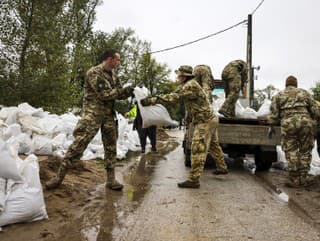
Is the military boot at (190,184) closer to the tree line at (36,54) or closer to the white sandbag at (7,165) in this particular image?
the white sandbag at (7,165)

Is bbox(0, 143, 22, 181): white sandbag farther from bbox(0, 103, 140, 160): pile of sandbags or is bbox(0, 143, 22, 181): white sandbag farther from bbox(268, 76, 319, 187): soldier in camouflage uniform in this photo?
bbox(268, 76, 319, 187): soldier in camouflage uniform

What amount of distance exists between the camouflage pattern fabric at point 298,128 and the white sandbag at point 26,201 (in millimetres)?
3752

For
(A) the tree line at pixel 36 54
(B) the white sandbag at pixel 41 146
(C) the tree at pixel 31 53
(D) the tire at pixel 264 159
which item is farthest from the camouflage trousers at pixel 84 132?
(C) the tree at pixel 31 53

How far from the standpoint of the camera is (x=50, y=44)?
9.43 m

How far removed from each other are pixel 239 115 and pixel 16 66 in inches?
228

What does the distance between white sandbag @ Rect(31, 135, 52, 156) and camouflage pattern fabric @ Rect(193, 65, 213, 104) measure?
318 centimetres

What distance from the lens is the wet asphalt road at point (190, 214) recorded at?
313cm

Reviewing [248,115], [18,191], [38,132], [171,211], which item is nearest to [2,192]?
[18,191]

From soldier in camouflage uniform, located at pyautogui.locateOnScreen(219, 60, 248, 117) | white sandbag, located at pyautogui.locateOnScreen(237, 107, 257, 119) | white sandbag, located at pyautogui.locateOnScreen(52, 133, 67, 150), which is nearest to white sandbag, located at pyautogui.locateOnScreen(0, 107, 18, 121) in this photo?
white sandbag, located at pyautogui.locateOnScreen(52, 133, 67, 150)

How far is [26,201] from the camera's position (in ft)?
10.3

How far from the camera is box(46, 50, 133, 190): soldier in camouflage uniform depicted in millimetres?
4469

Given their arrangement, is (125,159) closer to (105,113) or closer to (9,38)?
(105,113)

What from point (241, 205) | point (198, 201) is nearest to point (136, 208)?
point (198, 201)

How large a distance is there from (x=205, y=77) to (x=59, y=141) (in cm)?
321
